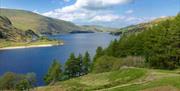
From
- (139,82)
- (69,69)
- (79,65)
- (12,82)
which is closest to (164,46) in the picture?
(139,82)

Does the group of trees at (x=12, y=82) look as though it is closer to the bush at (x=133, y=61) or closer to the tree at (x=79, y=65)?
the tree at (x=79, y=65)

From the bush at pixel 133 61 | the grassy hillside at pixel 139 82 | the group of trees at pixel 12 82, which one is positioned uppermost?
the grassy hillside at pixel 139 82

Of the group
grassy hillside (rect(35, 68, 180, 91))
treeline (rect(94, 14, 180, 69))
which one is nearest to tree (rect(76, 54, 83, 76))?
treeline (rect(94, 14, 180, 69))

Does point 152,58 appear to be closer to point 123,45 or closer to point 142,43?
point 142,43

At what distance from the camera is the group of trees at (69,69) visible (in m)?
110

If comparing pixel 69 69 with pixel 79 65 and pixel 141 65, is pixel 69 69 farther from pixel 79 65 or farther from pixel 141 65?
→ pixel 141 65

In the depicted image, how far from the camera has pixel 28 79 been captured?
104 metres

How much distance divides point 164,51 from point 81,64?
44164 mm

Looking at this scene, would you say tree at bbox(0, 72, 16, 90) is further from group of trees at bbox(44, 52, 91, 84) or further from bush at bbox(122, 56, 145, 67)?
bush at bbox(122, 56, 145, 67)

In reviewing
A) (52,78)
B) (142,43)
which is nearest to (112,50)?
(142,43)

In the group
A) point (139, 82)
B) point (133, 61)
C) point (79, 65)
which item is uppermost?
point (139, 82)

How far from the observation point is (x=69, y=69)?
115188 mm

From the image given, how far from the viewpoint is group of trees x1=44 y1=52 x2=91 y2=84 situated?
110438mm

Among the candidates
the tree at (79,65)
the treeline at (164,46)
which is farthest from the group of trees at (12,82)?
the treeline at (164,46)
